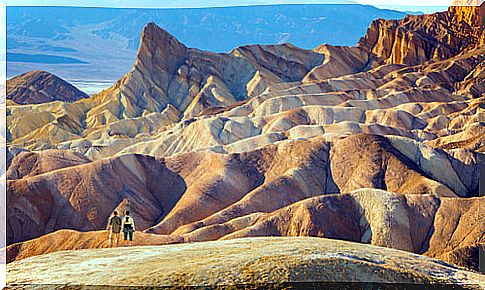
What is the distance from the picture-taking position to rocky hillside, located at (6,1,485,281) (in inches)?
1109

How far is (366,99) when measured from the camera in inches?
2665

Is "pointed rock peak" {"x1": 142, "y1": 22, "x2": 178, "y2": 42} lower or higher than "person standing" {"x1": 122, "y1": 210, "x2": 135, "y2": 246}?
higher

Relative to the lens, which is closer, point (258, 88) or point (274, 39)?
point (274, 39)

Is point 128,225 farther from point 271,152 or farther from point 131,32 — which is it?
point 131,32

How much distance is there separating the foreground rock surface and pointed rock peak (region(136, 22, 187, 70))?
69.0 meters

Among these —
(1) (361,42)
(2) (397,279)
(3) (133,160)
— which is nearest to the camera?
(2) (397,279)

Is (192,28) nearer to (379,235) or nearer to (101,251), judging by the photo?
(379,235)

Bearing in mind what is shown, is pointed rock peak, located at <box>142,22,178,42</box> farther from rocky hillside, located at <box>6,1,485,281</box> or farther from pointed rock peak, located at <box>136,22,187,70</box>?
rocky hillside, located at <box>6,1,485,281</box>

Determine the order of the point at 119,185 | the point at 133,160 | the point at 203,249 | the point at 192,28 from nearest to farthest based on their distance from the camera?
the point at 203,249 → the point at 119,185 → the point at 133,160 → the point at 192,28

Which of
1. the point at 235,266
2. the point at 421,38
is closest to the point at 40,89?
the point at 421,38

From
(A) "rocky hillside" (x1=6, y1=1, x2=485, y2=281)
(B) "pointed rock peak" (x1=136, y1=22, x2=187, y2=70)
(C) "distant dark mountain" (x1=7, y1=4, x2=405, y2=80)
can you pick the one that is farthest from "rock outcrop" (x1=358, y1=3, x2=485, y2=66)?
(C) "distant dark mountain" (x1=7, y1=4, x2=405, y2=80)

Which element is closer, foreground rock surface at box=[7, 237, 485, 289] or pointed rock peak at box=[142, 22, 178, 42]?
foreground rock surface at box=[7, 237, 485, 289]

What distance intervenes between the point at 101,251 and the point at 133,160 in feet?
84.8

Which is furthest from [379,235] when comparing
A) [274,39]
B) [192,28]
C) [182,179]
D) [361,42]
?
[361,42]
